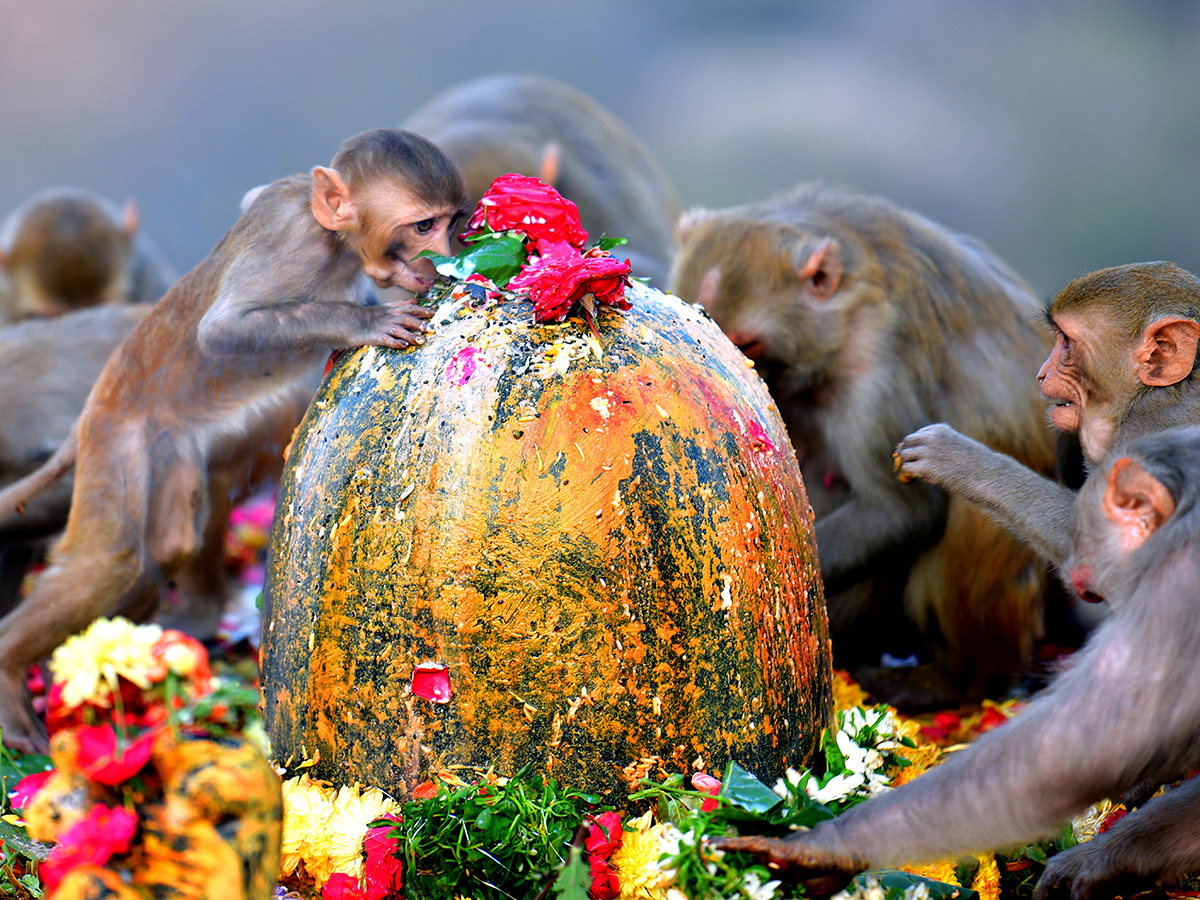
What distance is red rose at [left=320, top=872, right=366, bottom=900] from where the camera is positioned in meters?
2.66

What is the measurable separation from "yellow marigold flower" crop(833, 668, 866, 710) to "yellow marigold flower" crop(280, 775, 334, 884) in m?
1.94

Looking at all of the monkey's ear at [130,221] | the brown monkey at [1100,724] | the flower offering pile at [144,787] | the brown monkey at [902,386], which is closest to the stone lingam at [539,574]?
the brown monkey at [1100,724]

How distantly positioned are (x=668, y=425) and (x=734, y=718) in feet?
2.42

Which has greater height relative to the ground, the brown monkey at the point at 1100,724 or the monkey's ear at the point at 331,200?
the monkey's ear at the point at 331,200

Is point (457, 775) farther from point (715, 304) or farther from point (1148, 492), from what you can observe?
point (715, 304)

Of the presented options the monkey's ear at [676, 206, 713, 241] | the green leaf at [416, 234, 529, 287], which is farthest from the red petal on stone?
the monkey's ear at [676, 206, 713, 241]

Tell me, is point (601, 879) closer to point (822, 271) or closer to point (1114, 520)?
point (1114, 520)

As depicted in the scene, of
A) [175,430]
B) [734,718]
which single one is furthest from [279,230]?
[734,718]

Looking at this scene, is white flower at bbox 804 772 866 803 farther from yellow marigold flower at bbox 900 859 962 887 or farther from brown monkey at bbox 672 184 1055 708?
brown monkey at bbox 672 184 1055 708

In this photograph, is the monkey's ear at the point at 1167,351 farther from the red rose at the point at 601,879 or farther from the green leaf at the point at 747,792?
the red rose at the point at 601,879

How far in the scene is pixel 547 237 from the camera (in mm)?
3141

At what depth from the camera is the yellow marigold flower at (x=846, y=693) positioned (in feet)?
13.6

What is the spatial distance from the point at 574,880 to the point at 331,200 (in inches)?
86.6

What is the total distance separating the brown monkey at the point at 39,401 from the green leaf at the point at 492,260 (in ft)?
7.63
